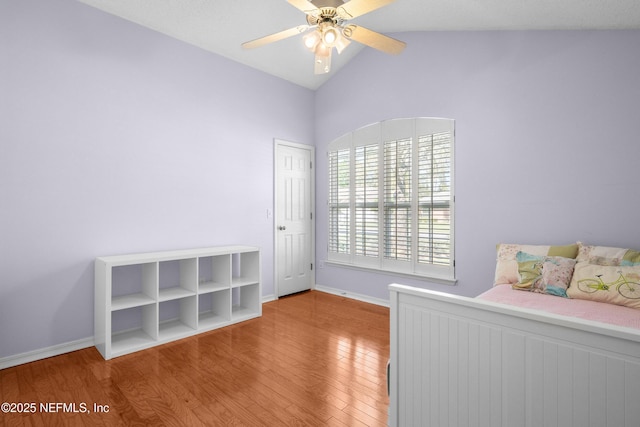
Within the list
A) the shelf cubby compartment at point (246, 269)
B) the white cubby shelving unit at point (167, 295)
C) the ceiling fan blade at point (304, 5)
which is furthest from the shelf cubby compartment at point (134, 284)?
the ceiling fan blade at point (304, 5)

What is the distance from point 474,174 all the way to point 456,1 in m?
1.55

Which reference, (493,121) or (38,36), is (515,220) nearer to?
(493,121)

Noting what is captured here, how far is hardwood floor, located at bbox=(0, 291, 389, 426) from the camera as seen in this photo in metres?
1.88

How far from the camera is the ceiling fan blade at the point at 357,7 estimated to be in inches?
72.6

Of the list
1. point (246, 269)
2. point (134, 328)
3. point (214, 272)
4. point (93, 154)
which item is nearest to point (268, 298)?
point (246, 269)

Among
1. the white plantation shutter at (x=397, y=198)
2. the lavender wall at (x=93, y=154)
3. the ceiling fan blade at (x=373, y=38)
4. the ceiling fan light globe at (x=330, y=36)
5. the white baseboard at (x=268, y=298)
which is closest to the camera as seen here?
the ceiling fan light globe at (x=330, y=36)

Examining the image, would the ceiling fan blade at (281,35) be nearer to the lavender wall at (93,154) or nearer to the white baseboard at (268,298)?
the lavender wall at (93,154)

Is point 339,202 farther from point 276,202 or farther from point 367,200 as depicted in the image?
point 276,202

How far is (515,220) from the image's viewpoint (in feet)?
9.94

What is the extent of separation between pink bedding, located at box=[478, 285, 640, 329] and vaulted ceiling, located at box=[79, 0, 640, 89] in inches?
79.4

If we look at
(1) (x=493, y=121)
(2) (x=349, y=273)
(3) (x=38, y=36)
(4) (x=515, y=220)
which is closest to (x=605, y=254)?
(4) (x=515, y=220)

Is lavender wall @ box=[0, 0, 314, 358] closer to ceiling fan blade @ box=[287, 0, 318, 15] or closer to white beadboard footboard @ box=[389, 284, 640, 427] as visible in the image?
ceiling fan blade @ box=[287, 0, 318, 15]

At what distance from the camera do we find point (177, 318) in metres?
3.41

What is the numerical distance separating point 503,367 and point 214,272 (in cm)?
300
